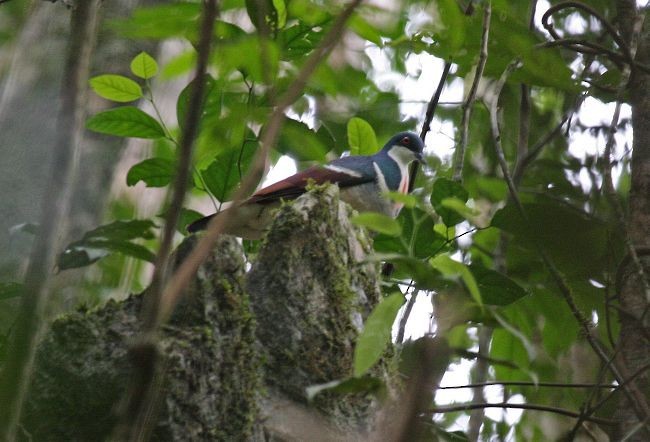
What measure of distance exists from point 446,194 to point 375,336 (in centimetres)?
142

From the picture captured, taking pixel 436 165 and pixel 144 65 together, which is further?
pixel 436 165

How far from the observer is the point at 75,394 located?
2.07 m

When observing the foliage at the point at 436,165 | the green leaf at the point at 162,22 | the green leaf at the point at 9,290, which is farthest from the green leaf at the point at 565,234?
the green leaf at the point at 162,22

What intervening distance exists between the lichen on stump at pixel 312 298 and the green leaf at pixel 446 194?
38 cm

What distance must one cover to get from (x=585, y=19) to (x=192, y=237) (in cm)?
359

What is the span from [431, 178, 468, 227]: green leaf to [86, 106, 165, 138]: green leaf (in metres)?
1.00

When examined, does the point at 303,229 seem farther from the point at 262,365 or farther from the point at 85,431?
the point at 85,431

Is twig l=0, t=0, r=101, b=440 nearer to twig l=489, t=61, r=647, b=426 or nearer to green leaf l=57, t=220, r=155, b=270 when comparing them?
green leaf l=57, t=220, r=155, b=270

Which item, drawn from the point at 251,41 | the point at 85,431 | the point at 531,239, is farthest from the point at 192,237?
the point at 531,239

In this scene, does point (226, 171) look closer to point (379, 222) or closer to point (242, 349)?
point (242, 349)

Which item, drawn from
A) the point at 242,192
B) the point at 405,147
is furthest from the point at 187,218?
the point at 242,192

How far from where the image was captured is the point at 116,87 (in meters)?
3.02

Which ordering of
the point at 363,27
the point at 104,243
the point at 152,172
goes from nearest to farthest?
the point at 363,27 → the point at 104,243 → the point at 152,172

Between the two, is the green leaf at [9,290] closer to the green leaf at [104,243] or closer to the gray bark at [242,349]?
the green leaf at [104,243]
